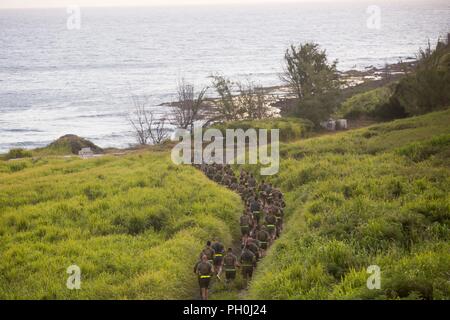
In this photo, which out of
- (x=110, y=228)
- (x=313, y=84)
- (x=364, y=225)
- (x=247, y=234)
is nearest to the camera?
(x=364, y=225)

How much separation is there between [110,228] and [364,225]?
436 inches

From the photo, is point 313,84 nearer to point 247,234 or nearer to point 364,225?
point 247,234

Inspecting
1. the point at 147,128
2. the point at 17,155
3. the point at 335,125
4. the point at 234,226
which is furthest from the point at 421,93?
the point at 147,128

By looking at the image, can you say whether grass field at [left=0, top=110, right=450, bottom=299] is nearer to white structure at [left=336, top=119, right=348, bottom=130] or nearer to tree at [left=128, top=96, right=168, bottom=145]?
white structure at [left=336, top=119, right=348, bottom=130]

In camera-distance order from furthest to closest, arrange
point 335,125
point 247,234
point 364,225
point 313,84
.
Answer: point 313,84, point 335,125, point 247,234, point 364,225

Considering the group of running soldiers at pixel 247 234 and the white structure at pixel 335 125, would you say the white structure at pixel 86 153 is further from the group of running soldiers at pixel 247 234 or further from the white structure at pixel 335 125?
the white structure at pixel 335 125

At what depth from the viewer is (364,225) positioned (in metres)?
19.2

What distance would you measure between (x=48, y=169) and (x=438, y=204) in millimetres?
26962

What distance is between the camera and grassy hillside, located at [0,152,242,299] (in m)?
17.0

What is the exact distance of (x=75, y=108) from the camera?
307ft

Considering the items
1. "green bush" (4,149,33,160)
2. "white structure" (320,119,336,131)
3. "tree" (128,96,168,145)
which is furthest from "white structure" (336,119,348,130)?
"green bush" (4,149,33,160)

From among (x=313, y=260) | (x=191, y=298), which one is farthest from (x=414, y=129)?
(x=191, y=298)

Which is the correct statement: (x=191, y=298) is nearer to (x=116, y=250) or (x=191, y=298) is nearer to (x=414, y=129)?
(x=116, y=250)

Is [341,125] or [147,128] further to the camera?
[147,128]
